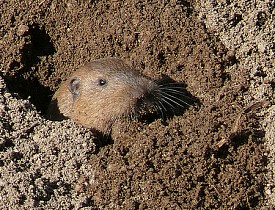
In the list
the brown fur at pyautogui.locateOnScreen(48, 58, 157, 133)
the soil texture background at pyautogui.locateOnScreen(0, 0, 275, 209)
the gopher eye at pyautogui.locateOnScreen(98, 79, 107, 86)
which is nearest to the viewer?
the soil texture background at pyautogui.locateOnScreen(0, 0, 275, 209)

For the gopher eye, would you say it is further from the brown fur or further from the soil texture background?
the soil texture background

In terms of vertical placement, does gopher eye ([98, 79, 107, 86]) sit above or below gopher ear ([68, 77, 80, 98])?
above

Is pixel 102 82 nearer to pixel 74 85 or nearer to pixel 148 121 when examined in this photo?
pixel 74 85

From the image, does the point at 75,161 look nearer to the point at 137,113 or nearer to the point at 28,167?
the point at 28,167

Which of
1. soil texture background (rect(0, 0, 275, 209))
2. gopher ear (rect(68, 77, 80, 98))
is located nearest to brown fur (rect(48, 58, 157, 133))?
gopher ear (rect(68, 77, 80, 98))

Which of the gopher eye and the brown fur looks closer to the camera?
the brown fur

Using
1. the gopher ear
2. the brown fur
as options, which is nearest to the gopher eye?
the brown fur

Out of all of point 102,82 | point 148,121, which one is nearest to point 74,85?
point 102,82

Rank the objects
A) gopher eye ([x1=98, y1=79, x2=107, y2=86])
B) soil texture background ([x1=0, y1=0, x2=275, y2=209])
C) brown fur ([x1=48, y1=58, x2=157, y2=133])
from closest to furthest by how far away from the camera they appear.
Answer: soil texture background ([x1=0, y1=0, x2=275, y2=209]) < brown fur ([x1=48, y1=58, x2=157, y2=133]) < gopher eye ([x1=98, y1=79, x2=107, y2=86])

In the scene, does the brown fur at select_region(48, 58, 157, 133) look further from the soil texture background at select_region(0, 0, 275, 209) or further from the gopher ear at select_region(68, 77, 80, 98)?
the soil texture background at select_region(0, 0, 275, 209)
